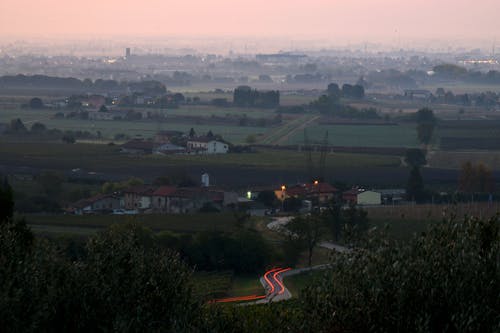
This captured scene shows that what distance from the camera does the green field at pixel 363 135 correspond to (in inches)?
1027

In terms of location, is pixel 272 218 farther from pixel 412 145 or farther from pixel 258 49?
pixel 258 49

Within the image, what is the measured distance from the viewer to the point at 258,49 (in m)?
119

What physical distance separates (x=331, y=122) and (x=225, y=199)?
1527cm

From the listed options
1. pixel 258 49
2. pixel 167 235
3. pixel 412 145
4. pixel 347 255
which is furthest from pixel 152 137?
pixel 258 49

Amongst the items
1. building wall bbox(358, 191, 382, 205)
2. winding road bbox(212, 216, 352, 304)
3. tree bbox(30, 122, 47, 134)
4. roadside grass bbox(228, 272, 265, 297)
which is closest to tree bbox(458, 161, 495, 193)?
building wall bbox(358, 191, 382, 205)

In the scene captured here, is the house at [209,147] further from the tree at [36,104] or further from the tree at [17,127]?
the tree at [36,104]

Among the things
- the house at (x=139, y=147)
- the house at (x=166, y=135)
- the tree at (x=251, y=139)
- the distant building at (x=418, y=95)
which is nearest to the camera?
the house at (x=139, y=147)

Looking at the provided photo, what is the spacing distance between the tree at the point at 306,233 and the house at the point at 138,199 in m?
3.85

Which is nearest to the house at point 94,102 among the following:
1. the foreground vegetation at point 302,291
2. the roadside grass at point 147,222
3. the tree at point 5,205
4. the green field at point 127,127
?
the green field at point 127,127

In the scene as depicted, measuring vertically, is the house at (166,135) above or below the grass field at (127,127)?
above

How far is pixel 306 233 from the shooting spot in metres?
12.9

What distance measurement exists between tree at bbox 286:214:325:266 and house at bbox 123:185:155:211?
3.85 metres

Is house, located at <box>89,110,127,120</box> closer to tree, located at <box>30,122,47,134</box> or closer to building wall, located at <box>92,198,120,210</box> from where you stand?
tree, located at <box>30,122,47,134</box>

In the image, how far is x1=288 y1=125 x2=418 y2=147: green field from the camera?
1027 inches
